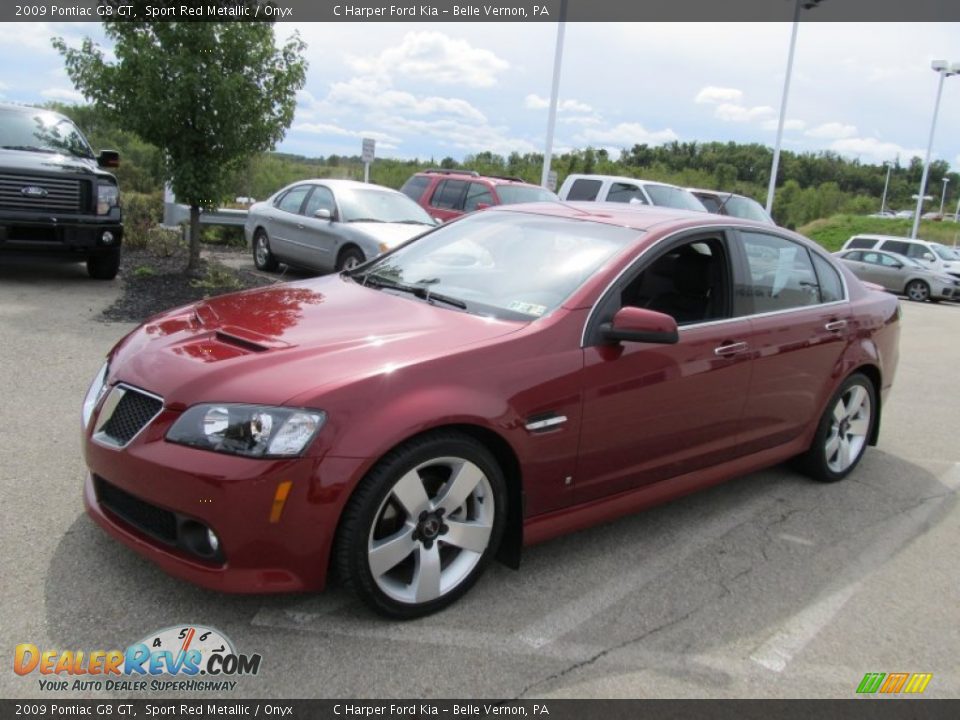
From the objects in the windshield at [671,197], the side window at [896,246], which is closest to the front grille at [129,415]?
the windshield at [671,197]

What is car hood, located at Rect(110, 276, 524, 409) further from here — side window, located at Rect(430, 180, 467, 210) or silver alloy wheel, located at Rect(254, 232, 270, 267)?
side window, located at Rect(430, 180, 467, 210)

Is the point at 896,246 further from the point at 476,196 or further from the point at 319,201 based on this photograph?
the point at 319,201

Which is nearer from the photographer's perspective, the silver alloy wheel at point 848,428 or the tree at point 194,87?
the silver alloy wheel at point 848,428

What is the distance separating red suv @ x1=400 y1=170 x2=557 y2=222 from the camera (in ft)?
42.3

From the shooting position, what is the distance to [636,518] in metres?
4.12

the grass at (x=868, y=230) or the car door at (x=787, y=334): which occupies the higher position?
the grass at (x=868, y=230)

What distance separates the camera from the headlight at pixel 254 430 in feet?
8.67

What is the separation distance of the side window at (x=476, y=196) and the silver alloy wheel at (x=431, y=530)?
10.1m

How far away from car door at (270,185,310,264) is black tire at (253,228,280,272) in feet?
0.61

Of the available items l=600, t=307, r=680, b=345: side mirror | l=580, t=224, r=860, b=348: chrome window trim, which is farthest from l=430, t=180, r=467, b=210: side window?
l=600, t=307, r=680, b=345: side mirror

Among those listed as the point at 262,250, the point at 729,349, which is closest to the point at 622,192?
the point at 262,250

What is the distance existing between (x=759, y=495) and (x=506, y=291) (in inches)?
84.1

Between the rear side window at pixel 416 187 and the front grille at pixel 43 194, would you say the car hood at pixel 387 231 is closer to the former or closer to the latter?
the front grille at pixel 43 194

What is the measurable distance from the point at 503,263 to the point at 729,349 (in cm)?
119
